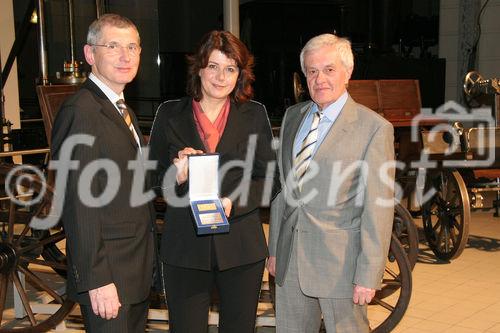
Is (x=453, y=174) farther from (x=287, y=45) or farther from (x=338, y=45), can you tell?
A: (x=287, y=45)

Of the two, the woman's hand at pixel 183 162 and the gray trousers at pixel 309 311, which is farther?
the gray trousers at pixel 309 311

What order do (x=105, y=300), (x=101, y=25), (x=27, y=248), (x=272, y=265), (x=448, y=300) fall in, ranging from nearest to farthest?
(x=105, y=300), (x=101, y=25), (x=272, y=265), (x=27, y=248), (x=448, y=300)

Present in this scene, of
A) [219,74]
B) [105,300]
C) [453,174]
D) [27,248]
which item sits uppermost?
[219,74]

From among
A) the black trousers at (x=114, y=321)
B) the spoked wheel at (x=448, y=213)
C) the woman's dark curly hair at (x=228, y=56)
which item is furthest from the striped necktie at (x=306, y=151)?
the spoked wheel at (x=448, y=213)

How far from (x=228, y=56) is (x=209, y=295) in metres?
0.87

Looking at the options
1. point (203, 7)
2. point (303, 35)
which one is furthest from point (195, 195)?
point (203, 7)

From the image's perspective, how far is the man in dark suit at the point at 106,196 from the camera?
215cm

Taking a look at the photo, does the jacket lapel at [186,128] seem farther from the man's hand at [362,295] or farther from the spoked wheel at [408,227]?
the spoked wheel at [408,227]

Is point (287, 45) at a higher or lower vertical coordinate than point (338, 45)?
higher

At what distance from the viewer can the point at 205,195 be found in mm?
2381

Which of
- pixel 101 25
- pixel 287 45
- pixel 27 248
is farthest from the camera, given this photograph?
pixel 287 45

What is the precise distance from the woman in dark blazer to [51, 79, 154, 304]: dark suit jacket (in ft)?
0.68

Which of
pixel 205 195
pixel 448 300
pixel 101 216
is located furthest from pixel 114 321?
pixel 448 300

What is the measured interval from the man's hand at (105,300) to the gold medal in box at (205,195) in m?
0.33
